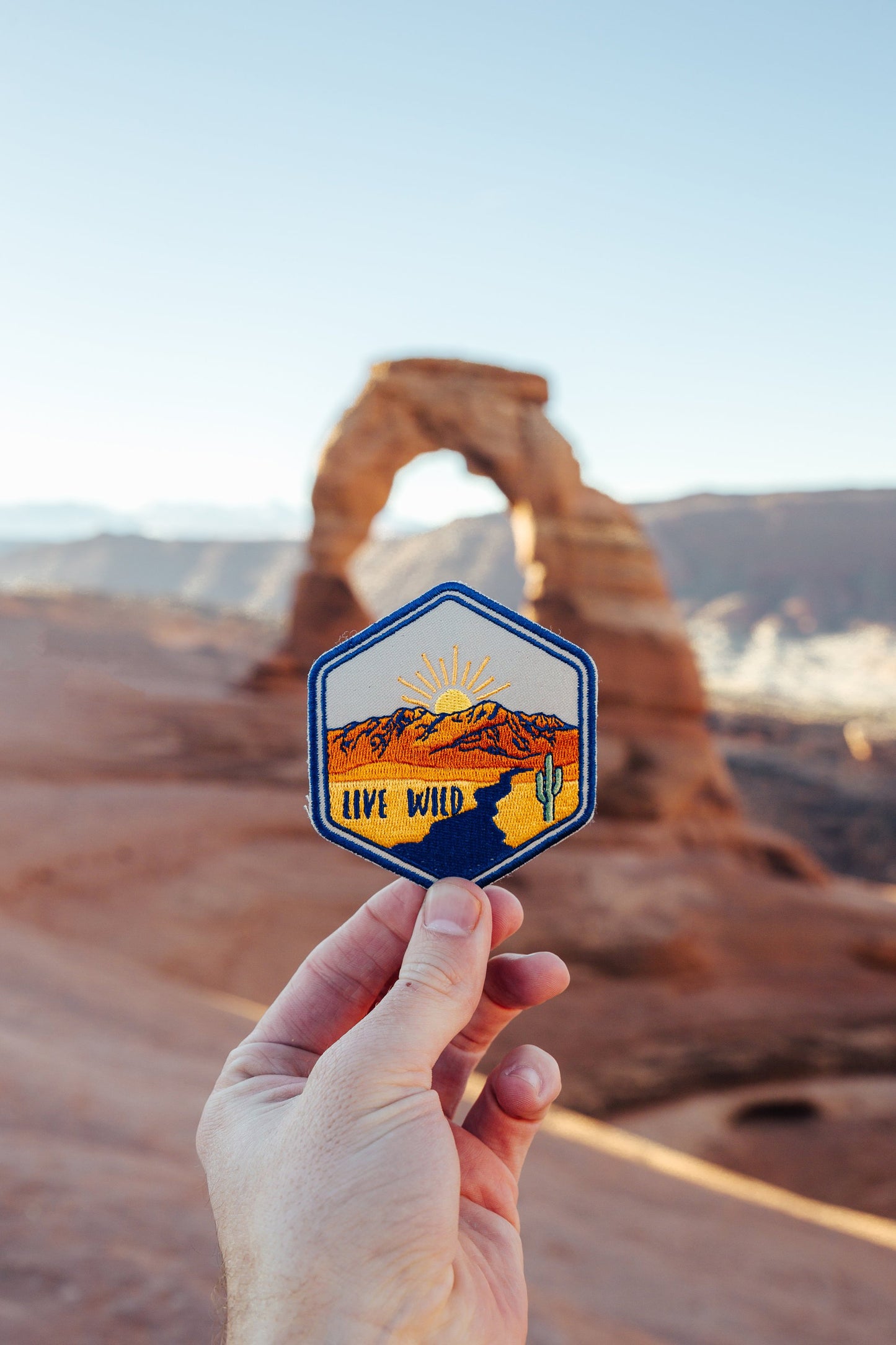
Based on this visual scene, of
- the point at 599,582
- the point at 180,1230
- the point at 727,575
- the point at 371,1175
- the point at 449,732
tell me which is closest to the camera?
the point at 371,1175

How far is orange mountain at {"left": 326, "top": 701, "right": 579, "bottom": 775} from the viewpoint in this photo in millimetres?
1354

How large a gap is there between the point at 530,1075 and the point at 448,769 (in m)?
0.51

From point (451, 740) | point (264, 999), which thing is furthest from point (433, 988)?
point (264, 999)

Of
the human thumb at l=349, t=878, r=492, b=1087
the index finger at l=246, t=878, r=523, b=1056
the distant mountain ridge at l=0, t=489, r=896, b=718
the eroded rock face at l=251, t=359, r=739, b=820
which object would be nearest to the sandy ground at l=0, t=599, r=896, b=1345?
the eroded rock face at l=251, t=359, r=739, b=820

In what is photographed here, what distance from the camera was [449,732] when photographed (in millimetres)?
1354

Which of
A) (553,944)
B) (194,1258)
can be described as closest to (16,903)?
(553,944)

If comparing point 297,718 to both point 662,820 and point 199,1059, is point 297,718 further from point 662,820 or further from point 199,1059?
point 199,1059

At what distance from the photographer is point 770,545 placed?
54.8 meters

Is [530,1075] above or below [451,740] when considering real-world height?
below

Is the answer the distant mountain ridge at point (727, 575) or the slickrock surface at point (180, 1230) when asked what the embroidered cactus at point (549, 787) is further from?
the distant mountain ridge at point (727, 575)

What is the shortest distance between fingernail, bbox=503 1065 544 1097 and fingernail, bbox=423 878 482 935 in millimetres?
329

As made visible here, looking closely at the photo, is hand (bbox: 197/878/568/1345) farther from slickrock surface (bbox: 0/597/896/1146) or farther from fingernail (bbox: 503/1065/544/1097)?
slickrock surface (bbox: 0/597/896/1146)

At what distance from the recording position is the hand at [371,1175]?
982 millimetres

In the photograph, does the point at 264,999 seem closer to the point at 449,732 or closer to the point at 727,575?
the point at 449,732
